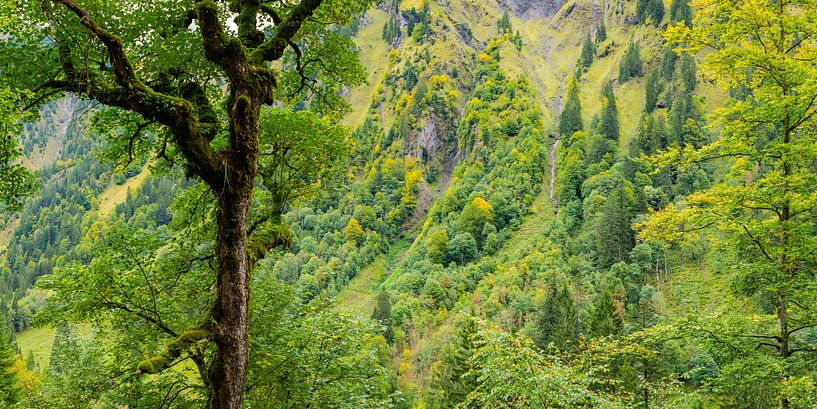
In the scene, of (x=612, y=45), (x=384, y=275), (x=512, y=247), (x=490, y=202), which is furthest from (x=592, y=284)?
(x=612, y=45)

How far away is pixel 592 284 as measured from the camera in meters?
78.8

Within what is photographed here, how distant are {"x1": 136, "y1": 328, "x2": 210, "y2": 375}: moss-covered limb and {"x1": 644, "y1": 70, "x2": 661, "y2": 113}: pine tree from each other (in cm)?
14432

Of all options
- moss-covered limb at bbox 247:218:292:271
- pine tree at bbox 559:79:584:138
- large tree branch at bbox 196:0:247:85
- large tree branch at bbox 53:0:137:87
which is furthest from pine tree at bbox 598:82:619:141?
large tree branch at bbox 53:0:137:87

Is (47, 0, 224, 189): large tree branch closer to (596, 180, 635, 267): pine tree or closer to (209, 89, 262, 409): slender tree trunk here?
(209, 89, 262, 409): slender tree trunk

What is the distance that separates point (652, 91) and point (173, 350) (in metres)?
149

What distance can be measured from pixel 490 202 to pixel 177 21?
12117 cm

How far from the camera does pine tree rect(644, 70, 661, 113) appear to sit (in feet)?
427

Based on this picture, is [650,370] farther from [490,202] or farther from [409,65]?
[409,65]

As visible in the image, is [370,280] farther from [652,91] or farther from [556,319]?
[652,91]

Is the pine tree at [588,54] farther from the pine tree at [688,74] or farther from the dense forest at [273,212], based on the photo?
the dense forest at [273,212]

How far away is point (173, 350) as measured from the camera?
5582 millimetres

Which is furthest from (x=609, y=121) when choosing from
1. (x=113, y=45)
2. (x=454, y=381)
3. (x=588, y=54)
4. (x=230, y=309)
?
(x=113, y=45)

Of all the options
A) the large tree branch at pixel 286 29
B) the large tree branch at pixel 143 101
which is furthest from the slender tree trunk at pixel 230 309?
the large tree branch at pixel 286 29

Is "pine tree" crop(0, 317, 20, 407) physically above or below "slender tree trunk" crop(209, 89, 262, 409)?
below
